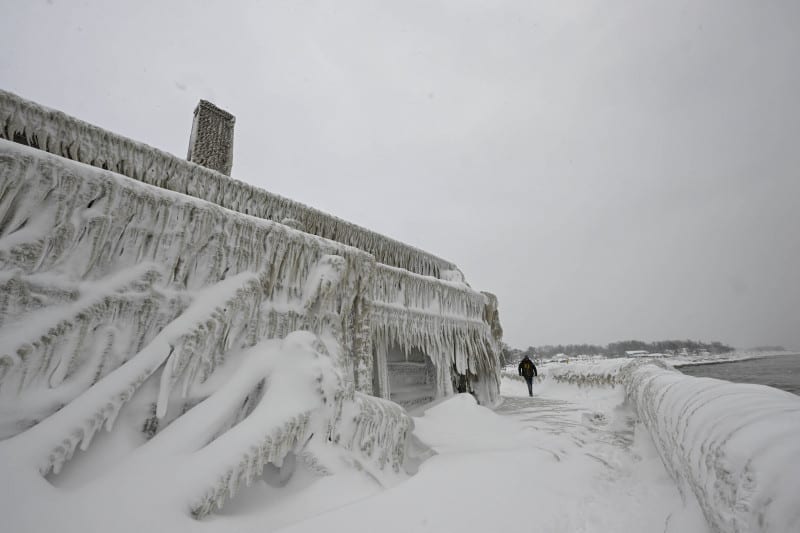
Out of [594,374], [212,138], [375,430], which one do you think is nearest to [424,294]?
[375,430]

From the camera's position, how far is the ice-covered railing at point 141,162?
428cm

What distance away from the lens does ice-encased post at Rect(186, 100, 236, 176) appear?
29.9ft

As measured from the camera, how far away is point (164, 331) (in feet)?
9.91

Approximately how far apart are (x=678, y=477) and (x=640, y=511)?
45 centimetres

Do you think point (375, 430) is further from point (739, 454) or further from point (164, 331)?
point (739, 454)

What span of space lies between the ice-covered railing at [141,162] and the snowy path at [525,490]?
515 cm

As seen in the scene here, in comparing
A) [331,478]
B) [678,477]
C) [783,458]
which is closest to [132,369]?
[331,478]

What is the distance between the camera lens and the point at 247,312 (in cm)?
367

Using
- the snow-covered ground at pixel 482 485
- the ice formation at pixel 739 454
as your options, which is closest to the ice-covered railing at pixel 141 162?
the snow-covered ground at pixel 482 485

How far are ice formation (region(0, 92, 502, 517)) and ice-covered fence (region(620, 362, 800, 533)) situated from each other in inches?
108

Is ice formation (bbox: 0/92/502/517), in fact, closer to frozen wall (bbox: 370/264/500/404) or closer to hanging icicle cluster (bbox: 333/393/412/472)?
hanging icicle cluster (bbox: 333/393/412/472)

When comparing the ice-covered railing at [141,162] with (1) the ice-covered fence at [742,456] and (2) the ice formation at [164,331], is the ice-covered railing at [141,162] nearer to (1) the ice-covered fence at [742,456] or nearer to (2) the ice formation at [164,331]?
(2) the ice formation at [164,331]

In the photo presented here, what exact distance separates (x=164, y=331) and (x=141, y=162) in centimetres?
389

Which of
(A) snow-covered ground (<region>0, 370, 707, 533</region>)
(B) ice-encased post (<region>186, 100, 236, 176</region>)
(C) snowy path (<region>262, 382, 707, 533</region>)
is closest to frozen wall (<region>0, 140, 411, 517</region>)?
(A) snow-covered ground (<region>0, 370, 707, 533</region>)
